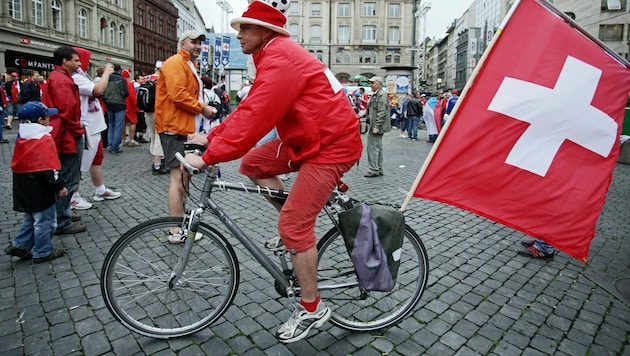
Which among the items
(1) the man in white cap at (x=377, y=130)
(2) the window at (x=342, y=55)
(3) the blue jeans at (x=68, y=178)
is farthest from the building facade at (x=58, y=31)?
(2) the window at (x=342, y=55)

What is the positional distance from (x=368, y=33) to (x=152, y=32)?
117 ft

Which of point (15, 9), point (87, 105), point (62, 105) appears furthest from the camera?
point (15, 9)

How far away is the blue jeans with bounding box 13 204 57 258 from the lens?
3975mm

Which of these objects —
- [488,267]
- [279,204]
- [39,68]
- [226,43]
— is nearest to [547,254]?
[488,267]

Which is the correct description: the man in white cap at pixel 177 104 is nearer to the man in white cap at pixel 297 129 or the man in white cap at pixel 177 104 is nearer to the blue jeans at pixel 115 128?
the man in white cap at pixel 297 129

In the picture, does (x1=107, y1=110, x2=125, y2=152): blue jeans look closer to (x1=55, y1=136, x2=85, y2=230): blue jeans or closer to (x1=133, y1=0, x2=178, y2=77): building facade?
(x1=55, y1=136, x2=85, y2=230): blue jeans

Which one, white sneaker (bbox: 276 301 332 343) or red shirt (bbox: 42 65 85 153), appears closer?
white sneaker (bbox: 276 301 332 343)

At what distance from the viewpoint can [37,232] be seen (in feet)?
13.1

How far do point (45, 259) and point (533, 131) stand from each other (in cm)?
415

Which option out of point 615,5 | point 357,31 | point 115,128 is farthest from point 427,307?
point 357,31

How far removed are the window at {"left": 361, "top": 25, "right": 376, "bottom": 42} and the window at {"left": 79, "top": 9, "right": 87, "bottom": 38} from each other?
47.1 metres

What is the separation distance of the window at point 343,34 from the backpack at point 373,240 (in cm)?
7708

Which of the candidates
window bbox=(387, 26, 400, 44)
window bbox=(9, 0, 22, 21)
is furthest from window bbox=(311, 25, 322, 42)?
window bbox=(9, 0, 22, 21)

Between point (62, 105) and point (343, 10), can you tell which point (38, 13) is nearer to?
point (62, 105)
